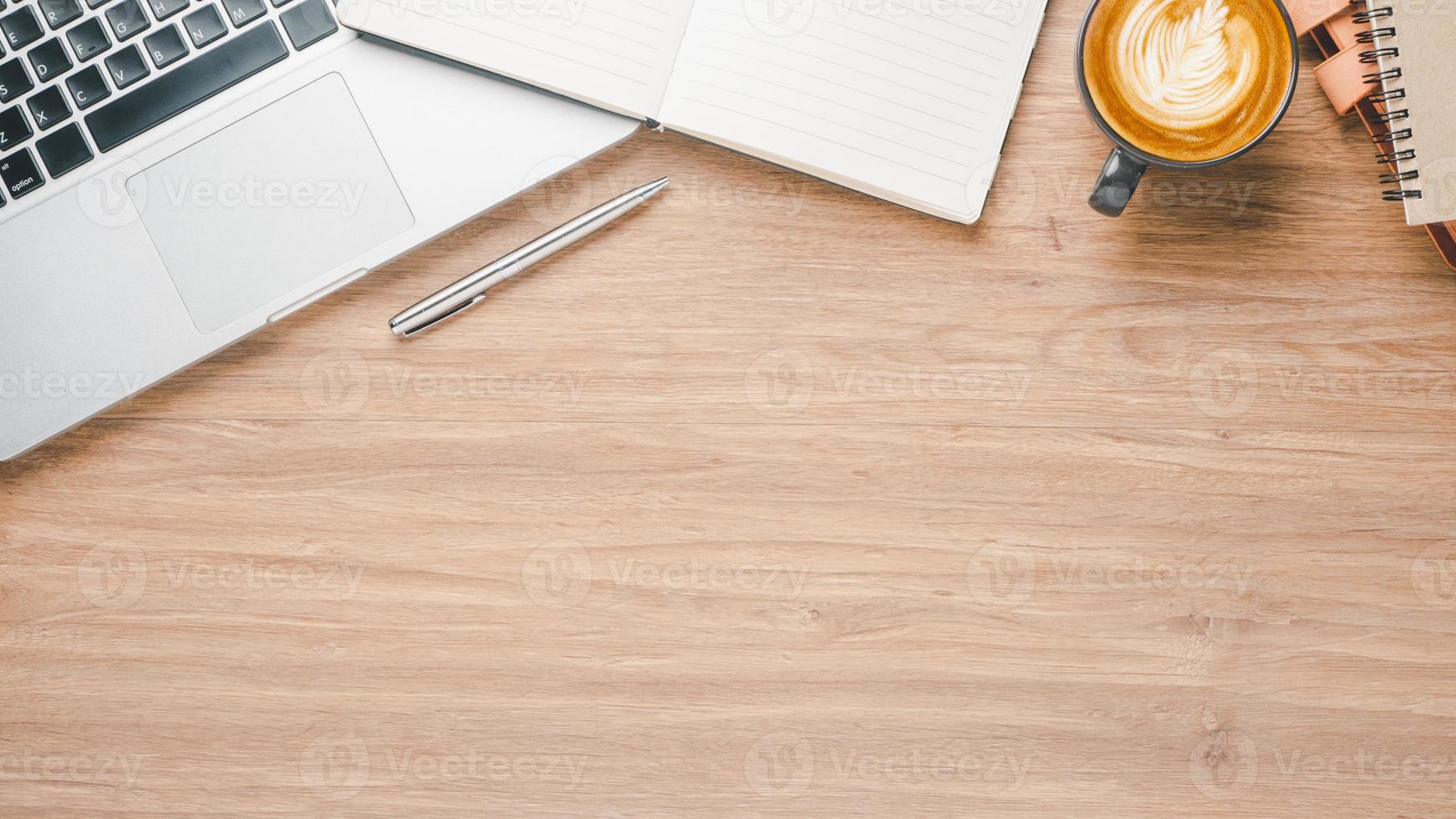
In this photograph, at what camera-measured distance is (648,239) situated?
739 mm

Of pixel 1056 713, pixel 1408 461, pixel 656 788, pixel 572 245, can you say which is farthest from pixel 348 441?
pixel 1408 461

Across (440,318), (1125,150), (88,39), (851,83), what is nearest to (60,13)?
(88,39)

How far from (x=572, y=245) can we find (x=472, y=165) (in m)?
0.10

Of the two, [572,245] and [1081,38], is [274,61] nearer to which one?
[572,245]

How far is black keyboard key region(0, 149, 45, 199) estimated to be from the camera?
65cm

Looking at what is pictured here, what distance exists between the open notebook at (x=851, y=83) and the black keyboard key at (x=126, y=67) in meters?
0.38

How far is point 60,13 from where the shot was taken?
653mm

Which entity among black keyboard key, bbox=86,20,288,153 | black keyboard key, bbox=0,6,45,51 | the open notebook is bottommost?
the open notebook

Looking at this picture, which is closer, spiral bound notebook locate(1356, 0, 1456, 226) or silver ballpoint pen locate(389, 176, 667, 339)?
spiral bound notebook locate(1356, 0, 1456, 226)

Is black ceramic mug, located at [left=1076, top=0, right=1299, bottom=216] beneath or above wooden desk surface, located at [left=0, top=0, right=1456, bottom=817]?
above

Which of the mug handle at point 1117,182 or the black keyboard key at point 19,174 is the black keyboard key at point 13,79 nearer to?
the black keyboard key at point 19,174

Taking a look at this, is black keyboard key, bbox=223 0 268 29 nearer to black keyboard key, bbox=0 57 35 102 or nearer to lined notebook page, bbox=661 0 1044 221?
black keyboard key, bbox=0 57 35 102

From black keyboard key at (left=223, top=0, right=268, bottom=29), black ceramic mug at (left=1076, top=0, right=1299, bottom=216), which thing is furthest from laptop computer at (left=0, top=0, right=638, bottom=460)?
black ceramic mug at (left=1076, top=0, right=1299, bottom=216)

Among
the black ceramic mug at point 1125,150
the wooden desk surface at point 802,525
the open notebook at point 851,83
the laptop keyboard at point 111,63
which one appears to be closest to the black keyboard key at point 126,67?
the laptop keyboard at point 111,63
